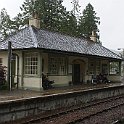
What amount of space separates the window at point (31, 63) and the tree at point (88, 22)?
31035 millimetres

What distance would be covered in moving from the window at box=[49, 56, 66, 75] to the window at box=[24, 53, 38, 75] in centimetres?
175

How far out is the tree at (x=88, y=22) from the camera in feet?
166

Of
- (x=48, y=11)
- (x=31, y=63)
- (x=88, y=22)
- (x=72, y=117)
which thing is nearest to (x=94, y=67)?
(x=31, y=63)

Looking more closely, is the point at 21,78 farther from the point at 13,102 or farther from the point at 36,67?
the point at 13,102

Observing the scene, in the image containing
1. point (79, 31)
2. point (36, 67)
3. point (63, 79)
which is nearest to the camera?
point (36, 67)

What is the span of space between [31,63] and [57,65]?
8.44 ft

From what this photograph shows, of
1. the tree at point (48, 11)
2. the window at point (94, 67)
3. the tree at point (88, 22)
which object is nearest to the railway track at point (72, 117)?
the window at point (94, 67)

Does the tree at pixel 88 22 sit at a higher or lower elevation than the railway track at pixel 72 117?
higher

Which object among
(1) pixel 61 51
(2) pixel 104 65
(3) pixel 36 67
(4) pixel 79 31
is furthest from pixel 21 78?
(4) pixel 79 31

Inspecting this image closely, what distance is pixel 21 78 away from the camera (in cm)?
2000

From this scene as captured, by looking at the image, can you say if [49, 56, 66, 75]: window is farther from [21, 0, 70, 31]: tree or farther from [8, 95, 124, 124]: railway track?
[21, 0, 70, 31]: tree

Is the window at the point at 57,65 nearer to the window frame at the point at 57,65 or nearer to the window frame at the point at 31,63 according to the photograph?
the window frame at the point at 57,65

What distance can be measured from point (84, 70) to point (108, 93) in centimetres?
493

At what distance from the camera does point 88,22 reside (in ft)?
169
